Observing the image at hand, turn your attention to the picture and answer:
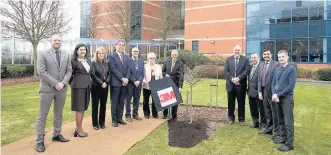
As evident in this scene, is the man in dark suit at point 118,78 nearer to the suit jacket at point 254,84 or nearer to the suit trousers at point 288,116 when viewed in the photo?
the suit jacket at point 254,84

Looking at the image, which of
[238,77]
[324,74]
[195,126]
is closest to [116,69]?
[195,126]

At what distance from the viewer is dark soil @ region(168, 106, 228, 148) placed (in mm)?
5363

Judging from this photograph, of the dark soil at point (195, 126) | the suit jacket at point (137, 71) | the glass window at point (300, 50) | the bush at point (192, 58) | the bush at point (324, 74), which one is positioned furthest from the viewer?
the glass window at point (300, 50)

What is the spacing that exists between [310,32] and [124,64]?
23.7m

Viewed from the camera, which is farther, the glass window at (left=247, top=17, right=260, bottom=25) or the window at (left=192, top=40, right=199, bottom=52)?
the window at (left=192, top=40, right=199, bottom=52)

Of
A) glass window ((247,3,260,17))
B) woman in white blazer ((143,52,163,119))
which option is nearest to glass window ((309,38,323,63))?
glass window ((247,3,260,17))

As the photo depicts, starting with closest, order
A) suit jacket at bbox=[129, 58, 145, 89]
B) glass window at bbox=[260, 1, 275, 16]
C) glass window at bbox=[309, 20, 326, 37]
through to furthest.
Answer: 1. suit jacket at bbox=[129, 58, 145, 89]
2. glass window at bbox=[309, 20, 326, 37]
3. glass window at bbox=[260, 1, 275, 16]

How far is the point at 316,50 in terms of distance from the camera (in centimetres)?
2486

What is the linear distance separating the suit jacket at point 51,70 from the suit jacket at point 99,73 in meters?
0.77

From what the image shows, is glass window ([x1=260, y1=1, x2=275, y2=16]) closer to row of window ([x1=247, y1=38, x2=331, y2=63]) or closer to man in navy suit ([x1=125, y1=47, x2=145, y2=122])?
row of window ([x1=247, y1=38, x2=331, y2=63])

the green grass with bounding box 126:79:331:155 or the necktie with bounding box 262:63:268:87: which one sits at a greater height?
the necktie with bounding box 262:63:268:87

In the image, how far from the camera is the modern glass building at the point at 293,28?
24.4 meters

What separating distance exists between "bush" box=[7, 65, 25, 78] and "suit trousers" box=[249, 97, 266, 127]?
15.8 meters

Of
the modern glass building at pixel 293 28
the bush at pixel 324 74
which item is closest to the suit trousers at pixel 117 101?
the bush at pixel 324 74
